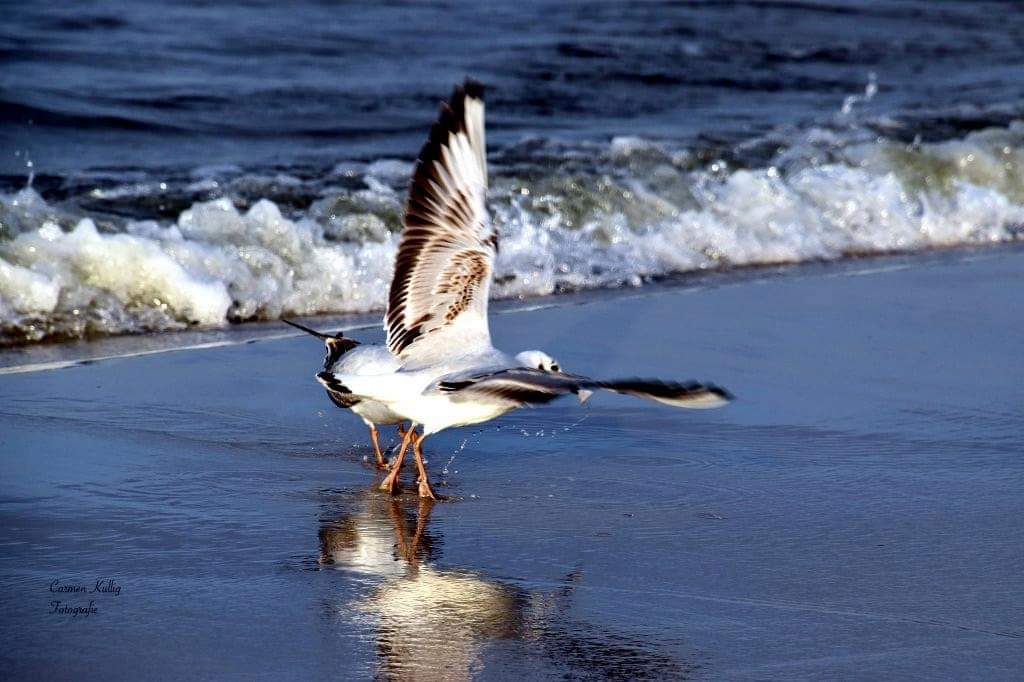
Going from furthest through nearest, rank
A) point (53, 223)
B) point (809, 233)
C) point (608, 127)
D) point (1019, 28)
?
point (1019, 28) → point (608, 127) → point (809, 233) → point (53, 223)

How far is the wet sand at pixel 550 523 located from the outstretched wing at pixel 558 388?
0.35m

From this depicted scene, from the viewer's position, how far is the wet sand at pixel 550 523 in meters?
3.55

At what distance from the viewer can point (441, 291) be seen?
5242mm

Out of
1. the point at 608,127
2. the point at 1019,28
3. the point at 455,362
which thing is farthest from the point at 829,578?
the point at 1019,28

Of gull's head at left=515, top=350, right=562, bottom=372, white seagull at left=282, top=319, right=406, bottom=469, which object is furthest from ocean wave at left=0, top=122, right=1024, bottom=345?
gull's head at left=515, top=350, right=562, bottom=372

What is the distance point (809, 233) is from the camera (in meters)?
10.0

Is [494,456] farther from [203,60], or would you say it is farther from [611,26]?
[611,26]

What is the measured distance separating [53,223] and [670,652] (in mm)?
5121
